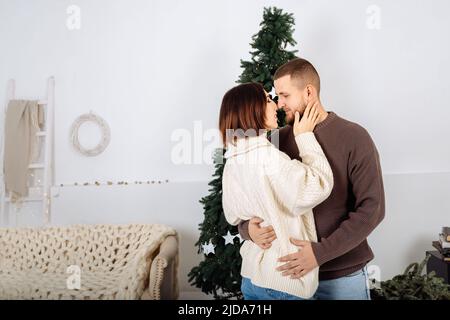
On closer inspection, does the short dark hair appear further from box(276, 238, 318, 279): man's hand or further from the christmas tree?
the christmas tree

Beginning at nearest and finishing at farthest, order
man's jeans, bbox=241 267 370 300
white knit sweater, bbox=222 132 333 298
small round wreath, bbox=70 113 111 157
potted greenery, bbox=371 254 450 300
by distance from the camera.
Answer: white knit sweater, bbox=222 132 333 298, man's jeans, bbox=241 267 370 300, potted greenery, bbox=371 254 450 300, small round wreath, bbox=70 113 111 157

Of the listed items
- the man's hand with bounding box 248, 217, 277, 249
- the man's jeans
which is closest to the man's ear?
the man's hand with bounding box 248, 217, 277, 249

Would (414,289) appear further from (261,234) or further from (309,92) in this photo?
(309,92)

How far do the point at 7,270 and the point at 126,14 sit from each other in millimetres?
2042

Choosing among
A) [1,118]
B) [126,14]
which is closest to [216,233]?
[126,14]

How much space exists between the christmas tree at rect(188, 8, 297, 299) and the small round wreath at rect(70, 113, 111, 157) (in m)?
1.27

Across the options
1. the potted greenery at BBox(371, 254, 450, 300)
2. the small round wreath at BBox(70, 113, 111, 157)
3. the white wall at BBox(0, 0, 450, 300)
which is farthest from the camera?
the small round wreath at BBox(70, 113, 111, 157)

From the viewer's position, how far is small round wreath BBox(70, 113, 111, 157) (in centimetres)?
317

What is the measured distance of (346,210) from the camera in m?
1.31

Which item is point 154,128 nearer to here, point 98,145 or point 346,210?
point 98,145

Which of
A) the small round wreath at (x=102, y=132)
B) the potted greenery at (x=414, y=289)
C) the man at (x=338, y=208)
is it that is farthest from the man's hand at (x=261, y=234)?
the small round wreath at (x=102, y=132)

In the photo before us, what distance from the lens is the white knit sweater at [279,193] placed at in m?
1.18

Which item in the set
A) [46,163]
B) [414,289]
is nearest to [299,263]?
[414,289]

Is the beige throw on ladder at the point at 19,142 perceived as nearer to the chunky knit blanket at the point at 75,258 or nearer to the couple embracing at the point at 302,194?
the chunky knit blanket at the point at 75,258
